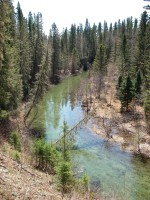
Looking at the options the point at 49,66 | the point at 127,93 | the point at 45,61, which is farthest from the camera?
the point at 49,66

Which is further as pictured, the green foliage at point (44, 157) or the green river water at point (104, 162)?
the green river water at point (104, 162)

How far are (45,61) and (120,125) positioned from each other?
13.0 meters

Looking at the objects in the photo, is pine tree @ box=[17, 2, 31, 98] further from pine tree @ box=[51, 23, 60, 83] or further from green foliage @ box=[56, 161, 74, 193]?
green foliage @ box=[56, 161, 74, 193]

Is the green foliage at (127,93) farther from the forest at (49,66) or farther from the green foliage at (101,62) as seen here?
the green foliage at (101,62)

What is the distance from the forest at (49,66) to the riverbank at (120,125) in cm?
129

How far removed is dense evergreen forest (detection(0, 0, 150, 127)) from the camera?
33.3 metres

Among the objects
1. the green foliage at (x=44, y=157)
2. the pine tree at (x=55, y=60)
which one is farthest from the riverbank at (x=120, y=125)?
the pine tree at (x=55, y=60)

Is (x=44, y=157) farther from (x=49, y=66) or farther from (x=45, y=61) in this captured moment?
(x=49, y=66)

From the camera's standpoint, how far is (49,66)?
53844 millimetres

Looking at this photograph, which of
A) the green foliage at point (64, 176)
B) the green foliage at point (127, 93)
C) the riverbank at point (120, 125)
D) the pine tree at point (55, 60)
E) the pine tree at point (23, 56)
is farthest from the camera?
the pine tree at point (55, 60)

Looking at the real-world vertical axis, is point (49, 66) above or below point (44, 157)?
above

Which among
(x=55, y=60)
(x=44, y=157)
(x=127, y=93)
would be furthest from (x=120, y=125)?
(x=55, y=60)

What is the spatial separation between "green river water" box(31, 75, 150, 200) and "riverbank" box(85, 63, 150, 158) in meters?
1.24

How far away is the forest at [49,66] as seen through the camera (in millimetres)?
25219
